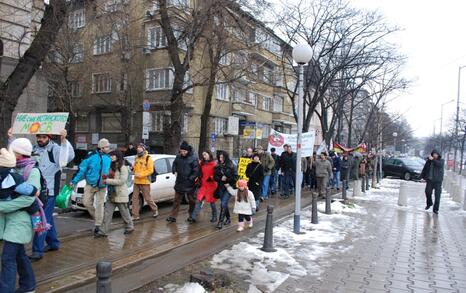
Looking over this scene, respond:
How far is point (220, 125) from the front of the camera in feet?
124

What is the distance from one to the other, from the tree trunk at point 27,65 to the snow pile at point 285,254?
16.4 ft

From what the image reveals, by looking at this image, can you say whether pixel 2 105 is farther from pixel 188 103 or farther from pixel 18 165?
pixel 188 103

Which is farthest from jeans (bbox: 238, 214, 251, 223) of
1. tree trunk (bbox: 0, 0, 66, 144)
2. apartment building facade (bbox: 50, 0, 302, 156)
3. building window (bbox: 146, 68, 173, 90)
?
building window (bbox: 146, 68, 173, 90)

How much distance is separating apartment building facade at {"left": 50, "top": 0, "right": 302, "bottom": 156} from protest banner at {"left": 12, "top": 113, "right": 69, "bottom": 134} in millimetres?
5731

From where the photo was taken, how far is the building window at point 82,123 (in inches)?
1438

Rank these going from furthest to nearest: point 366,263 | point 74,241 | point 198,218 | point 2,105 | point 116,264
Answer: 1. point 198,218
2. point 2,105
3. point 74,241
4. point 366,263
5. point 116,264

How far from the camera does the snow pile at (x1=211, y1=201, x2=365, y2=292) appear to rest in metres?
6.23

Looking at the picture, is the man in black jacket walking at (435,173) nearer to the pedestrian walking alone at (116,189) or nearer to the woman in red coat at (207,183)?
the woman in red coat at (207,183)

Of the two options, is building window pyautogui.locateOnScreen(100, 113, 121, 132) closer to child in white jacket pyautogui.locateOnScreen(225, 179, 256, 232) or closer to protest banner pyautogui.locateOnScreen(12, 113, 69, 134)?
protest banner pyautogui.locateOnScreen(12, 113, 69, 134)

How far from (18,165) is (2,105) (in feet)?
14.0

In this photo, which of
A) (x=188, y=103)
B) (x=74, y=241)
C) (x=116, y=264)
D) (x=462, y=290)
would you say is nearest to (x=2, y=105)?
(x=74, y=241)

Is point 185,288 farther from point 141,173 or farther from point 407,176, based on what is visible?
point 407,176

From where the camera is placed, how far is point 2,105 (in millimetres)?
8367

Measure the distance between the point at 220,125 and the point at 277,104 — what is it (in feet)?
49.5
